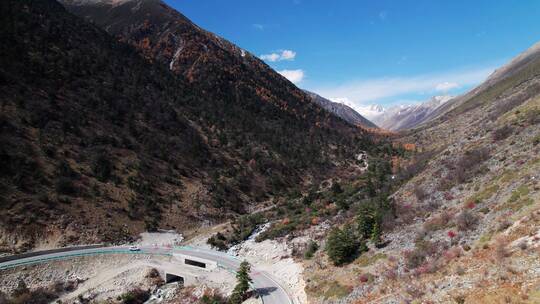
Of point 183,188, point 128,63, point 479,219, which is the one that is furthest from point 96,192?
A: point 128,63

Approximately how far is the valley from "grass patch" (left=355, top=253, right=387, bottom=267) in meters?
0.21

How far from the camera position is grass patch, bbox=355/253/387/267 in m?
27.0

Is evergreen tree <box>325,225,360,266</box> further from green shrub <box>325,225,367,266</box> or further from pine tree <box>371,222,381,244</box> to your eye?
pine tree <box>371,222,381,244</box>

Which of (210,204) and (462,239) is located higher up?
(210,204)

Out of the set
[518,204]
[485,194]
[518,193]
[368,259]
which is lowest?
[368,259]

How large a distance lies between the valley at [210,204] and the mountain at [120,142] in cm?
37

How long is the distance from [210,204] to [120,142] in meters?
25.3

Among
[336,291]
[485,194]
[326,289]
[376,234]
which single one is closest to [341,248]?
[376,234]

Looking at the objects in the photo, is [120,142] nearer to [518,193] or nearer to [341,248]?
[341,248]

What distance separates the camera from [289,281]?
32062 millimetres

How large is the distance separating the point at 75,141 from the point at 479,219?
67.3 m

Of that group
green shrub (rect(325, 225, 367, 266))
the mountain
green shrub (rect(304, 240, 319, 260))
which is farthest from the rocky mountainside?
the mountain

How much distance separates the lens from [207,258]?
41906mm

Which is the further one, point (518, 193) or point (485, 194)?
point (485, 194)
